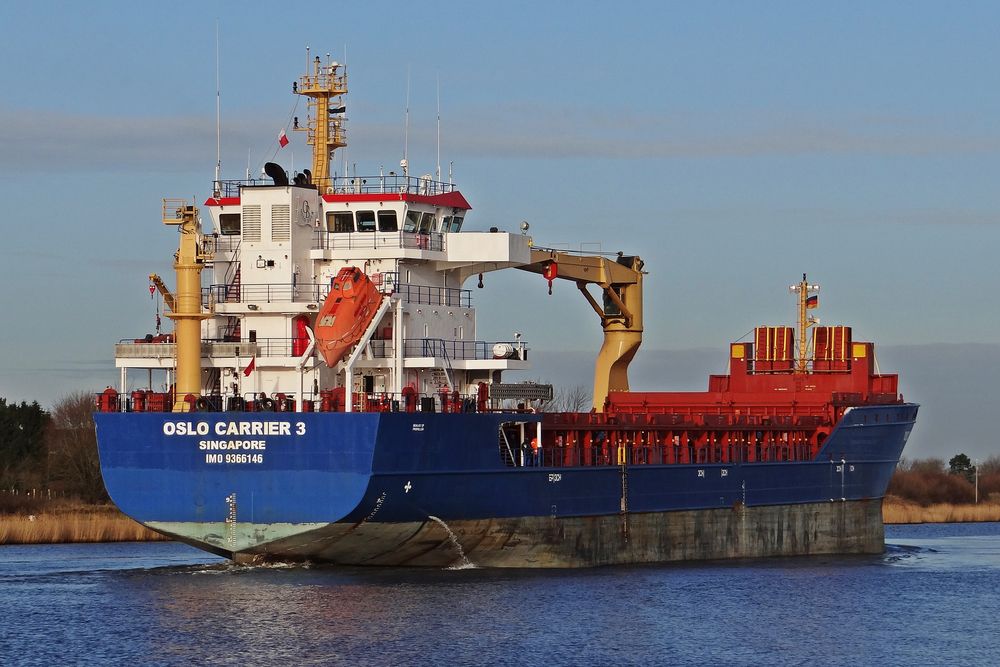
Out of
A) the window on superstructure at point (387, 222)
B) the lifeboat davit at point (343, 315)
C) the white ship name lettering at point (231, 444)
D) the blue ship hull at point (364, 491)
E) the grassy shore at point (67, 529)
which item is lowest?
the grassy shore at point (67, 529)

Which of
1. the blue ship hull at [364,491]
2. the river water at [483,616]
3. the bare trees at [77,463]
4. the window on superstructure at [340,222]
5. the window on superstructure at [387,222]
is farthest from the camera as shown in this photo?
the bare trees at [77,463]

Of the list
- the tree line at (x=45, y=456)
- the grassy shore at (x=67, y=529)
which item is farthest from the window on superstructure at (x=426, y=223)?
the tree line at (x=45, y=456)

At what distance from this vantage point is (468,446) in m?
36.8

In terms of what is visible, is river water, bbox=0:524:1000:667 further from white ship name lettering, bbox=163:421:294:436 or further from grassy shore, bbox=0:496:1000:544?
grassy shore, bbox=0:496:1000:544

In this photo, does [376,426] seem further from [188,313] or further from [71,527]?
[71,527]

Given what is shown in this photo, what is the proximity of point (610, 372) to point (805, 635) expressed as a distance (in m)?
20.5

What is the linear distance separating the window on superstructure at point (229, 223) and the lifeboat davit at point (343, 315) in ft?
14.9

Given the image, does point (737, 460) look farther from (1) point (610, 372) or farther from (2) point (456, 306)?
(2) point (456, 306)

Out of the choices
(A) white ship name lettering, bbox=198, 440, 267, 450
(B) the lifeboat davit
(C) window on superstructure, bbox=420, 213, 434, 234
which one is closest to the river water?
(A) white ship name lettering, bbox=198, 440, 267, 450

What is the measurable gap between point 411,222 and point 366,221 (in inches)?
39.5

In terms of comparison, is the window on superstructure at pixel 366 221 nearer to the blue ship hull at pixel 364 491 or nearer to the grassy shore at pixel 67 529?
the blue ship hull at pixel 364 491

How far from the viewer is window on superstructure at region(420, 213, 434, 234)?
40188 mm

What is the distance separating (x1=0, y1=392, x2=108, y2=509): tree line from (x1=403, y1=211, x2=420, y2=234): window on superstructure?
2353 centimetres

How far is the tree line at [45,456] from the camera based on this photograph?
61844mm
